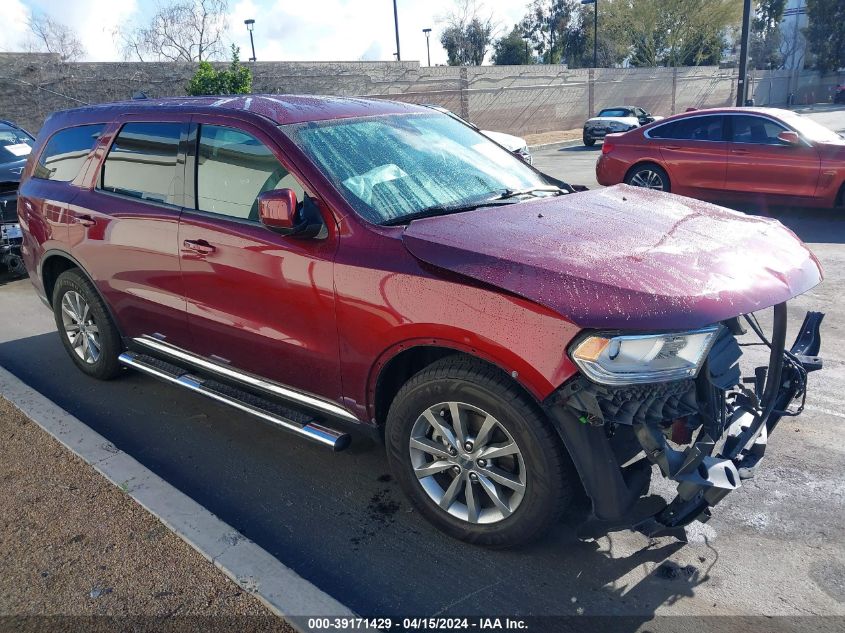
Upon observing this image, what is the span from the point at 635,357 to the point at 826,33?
65335 mm

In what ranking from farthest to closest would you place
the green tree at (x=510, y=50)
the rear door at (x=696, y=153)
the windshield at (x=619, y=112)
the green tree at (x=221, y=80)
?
the green tree at (x=510, y=50) → the windshield at (x=619, y=112) → the green tree at (x=221, y=80) → the rear door at (x=696, y=153)

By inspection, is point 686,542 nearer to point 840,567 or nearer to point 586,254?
point 840,567

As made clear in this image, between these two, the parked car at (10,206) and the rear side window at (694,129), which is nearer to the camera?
the parked car at (10,206)

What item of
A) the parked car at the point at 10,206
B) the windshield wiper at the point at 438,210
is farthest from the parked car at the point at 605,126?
the windshield wiper at the point at 438,210

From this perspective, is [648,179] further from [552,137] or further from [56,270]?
[552,137]

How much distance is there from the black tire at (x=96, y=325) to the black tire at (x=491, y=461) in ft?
8.72

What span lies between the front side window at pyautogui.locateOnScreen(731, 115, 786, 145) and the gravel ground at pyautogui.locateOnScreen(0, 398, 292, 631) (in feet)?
31.5

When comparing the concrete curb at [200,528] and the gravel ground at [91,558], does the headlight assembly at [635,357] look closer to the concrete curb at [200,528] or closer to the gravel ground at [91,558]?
the concrete curb at [200,528]

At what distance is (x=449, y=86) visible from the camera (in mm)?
30391

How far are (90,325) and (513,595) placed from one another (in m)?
3.75

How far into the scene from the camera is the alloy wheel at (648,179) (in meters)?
11.1

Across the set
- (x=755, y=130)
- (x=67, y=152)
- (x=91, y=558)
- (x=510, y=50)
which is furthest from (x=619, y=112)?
(x=510, y=50)

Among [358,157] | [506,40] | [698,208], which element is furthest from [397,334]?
→ [506,40]

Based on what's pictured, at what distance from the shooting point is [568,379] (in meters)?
2.77
